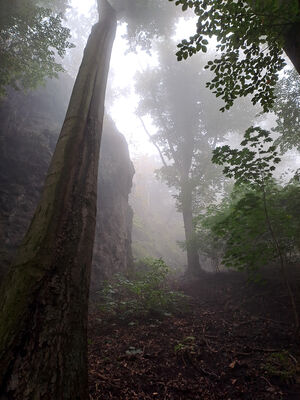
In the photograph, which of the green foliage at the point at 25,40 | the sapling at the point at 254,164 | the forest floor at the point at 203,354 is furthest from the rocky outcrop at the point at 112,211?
the sapling at the point at 254,164

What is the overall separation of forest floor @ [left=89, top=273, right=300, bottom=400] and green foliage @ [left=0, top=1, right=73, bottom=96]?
6.82 metres

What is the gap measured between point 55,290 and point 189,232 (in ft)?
35.3

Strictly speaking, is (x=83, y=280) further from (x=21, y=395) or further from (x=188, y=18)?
(x=188, y=18)

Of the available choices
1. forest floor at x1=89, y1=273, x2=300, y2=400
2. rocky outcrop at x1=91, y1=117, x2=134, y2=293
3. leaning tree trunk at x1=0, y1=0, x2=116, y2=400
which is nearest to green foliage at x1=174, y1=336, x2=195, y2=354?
forest floor at x1=89, y1=273, x2=300, y2=400

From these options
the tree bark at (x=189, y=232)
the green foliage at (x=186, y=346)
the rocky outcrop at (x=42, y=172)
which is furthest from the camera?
the tree bark at (x=189, y=232)

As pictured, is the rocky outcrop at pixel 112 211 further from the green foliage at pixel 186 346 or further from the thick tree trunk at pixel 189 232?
the green foliage at pixel 186 346

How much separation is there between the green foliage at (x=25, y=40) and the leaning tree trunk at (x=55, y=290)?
505 cm

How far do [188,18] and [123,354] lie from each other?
18.7 m

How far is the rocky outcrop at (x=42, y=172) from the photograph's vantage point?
6.31 metres

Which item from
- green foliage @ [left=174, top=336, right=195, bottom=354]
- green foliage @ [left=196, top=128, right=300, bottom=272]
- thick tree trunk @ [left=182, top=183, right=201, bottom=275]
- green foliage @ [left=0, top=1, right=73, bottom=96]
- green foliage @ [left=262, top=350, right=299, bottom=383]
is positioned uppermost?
green foliage @ [left=0, top=1, right=73, bottom=96]

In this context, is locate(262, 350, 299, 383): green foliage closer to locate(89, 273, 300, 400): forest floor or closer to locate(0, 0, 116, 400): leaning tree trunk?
locate(89, 273, 300, 400): forest floor

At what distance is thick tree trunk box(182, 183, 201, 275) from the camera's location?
11218 mm

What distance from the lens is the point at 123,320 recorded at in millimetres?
4879

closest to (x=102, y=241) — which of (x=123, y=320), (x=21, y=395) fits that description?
(x=123, y=320)
